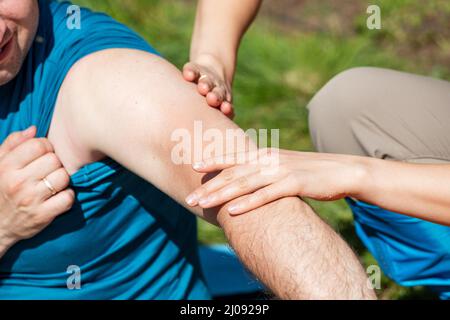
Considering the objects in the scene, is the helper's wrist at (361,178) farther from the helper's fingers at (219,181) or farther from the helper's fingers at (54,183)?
the helper's fingers at (54,183)

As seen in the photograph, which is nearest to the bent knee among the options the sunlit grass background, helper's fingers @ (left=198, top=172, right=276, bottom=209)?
helper's fingers @ (left=198, top=172, right=276, bottom=209)

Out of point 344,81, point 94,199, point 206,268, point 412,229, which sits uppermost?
point 344,81

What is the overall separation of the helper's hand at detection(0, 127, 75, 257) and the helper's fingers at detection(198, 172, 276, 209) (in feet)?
1.22

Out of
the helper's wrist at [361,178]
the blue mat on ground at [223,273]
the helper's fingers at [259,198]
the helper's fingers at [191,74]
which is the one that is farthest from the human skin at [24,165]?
the blue mat on ground at [223,273]

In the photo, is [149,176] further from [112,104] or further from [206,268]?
[206,268]

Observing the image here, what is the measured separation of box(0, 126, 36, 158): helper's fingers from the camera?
1664mm

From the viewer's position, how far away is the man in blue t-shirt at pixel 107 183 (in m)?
1.33

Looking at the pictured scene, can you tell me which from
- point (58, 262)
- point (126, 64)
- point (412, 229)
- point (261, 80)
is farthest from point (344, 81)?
point (261, 80)

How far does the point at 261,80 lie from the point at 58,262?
6.35ft

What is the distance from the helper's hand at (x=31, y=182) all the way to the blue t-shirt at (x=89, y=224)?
0.05 meters

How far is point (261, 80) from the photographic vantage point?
3.59m

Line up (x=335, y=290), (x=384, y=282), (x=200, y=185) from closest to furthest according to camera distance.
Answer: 1. (x=335, y=290)
2. (x=200, y=185)
3. (x=384, y=282)

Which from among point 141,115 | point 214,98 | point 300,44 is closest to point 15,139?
point 141,115

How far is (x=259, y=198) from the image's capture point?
140 cm
